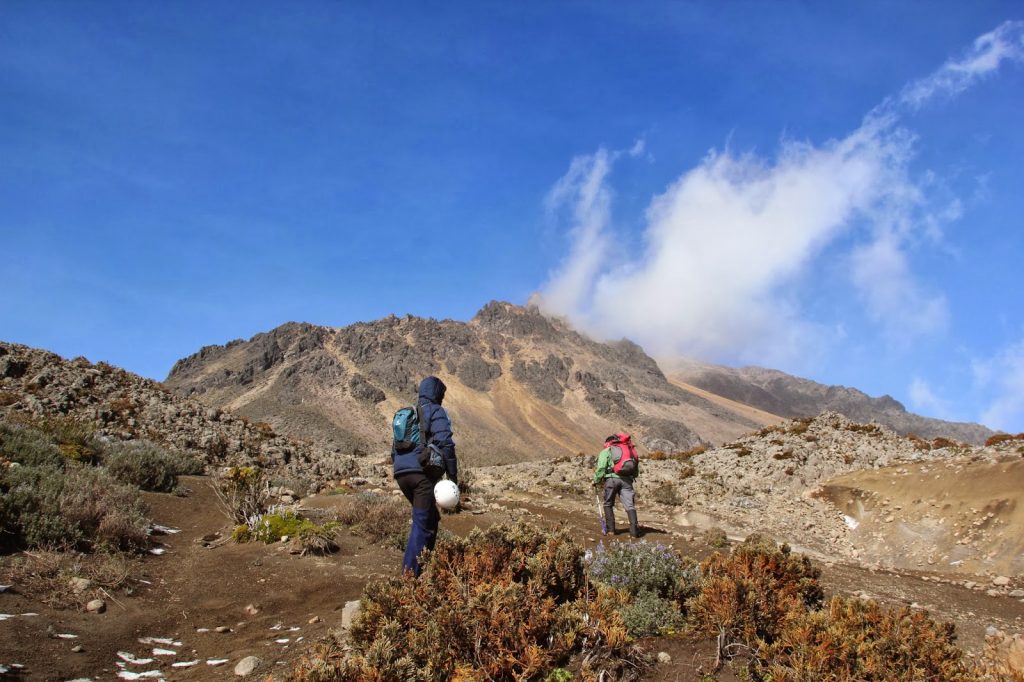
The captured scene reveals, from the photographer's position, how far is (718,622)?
4.77 m

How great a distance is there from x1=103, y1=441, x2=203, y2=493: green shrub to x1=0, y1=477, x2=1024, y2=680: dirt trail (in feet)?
1.97

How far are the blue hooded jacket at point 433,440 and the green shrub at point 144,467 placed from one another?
7975mm

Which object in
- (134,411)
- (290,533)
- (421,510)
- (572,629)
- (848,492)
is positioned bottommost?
(290,533)

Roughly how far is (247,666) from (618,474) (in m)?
8.21

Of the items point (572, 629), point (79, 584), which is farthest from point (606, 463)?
point (79, 584)

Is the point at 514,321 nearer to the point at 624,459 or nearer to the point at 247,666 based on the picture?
the point at 624,459

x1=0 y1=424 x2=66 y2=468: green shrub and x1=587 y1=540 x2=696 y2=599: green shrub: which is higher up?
x1=0 y1=424 x2=66 y2=468: green shrub

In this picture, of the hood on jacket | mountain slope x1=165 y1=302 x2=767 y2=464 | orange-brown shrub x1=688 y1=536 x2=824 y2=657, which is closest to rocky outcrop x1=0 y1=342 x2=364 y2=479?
the hood on jacket

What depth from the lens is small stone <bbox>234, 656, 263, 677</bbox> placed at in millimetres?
4695

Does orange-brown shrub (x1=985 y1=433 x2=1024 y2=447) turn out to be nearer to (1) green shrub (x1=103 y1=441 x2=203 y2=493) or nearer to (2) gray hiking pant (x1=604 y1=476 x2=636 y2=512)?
(2) gray hiking pant (x1=604 y1=476 x2=636 y2=512)

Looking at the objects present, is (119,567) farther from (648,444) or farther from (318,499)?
(648,444)

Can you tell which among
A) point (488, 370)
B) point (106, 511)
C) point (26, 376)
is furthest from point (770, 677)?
point (488, 370)

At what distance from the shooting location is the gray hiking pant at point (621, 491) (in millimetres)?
11544

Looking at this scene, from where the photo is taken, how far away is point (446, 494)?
562cm
